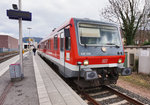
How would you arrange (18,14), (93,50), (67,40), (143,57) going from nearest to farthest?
(93,50) → (67,40) → (18,14) → (143,57)

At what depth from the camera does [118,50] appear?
4.62 meters

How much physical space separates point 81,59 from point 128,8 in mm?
15453

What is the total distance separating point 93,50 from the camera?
416 centimetres

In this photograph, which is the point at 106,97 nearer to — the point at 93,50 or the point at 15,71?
the point at 93,50

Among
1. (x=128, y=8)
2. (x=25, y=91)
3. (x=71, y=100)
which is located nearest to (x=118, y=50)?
(x=71, y=100)

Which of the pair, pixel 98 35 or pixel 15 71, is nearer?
pixel 98 35

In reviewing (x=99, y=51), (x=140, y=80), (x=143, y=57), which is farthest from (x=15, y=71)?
(x=143, y=57)

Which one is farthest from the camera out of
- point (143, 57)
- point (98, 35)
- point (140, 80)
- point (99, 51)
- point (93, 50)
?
point (143, 57)

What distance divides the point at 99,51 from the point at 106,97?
1.85 metres

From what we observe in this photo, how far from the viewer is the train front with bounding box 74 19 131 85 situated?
13.1 ft

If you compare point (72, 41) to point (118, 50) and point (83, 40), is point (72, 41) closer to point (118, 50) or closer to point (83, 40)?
point (83, 40)

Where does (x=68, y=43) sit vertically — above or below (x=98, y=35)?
below

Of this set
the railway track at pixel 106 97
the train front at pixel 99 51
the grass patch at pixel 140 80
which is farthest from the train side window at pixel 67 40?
the grass patch at pixel 140 80

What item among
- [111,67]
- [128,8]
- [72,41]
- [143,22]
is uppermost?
[128,8]
